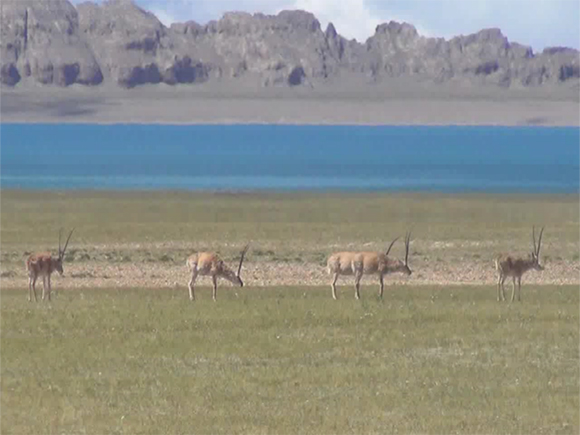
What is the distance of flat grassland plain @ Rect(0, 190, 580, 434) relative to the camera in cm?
1446

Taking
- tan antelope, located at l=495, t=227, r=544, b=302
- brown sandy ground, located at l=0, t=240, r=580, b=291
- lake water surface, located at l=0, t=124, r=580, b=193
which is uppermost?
tan antelope, located at l=495, t=227, r=544, b=302

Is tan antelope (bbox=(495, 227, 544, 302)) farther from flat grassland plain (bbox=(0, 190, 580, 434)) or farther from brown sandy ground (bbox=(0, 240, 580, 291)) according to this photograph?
brown sandy ground (bbox=(0, 240, 580, 291))

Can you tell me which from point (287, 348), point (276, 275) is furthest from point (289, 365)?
point (276, 275)

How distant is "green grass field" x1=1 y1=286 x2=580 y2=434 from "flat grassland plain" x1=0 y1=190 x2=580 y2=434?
0.04 m

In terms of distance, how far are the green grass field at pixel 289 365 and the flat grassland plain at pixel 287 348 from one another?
0.04 meters

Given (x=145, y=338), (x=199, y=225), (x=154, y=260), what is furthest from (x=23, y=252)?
(x=145, y=338)

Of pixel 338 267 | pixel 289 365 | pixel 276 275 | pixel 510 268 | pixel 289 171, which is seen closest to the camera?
pixel 289 365

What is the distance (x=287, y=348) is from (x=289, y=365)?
3.76ft

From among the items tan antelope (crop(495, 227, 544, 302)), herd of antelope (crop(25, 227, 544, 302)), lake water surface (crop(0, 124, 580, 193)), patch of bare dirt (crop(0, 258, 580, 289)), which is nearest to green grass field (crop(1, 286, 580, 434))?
herd of antelope (crop(25, 227, 544, 302))

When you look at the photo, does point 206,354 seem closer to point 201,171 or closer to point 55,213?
point 55,213

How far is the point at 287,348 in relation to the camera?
60.4 feet

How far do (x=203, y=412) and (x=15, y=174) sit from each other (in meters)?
74.0

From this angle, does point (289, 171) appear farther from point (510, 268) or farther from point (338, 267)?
point (338, 267)

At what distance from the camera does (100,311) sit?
21453mm
